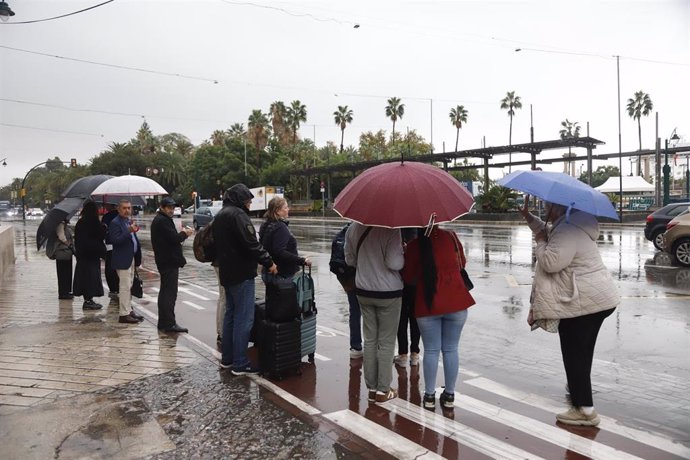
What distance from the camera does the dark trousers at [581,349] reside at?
414cm

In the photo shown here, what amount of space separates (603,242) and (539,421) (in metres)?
16.8

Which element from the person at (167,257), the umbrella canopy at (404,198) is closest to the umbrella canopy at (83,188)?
the person at (167,257)

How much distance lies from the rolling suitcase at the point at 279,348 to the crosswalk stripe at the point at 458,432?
1.12 meters

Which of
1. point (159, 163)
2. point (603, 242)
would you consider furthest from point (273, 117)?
point (603, 242)

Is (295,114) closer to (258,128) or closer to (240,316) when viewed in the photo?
(258,128)

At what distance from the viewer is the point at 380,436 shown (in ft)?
13.1

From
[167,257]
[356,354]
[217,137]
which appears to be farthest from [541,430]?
[217,137]

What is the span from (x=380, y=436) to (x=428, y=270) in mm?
1285

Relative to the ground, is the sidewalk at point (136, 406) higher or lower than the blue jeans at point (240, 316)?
lower

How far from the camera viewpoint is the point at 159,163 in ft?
261

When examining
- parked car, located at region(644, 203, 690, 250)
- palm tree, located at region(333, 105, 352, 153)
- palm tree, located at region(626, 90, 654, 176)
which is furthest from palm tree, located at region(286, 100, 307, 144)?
parked car, located at region(644, 203, 690, 250)

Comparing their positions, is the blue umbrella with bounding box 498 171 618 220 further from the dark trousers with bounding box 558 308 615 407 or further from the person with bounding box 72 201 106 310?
the person with bounding box 72 201 106 310

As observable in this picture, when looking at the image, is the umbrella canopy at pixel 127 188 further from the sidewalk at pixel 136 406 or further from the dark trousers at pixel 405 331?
the dark trousers at pixel 405 331

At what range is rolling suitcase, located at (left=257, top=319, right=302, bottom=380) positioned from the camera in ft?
16.9
